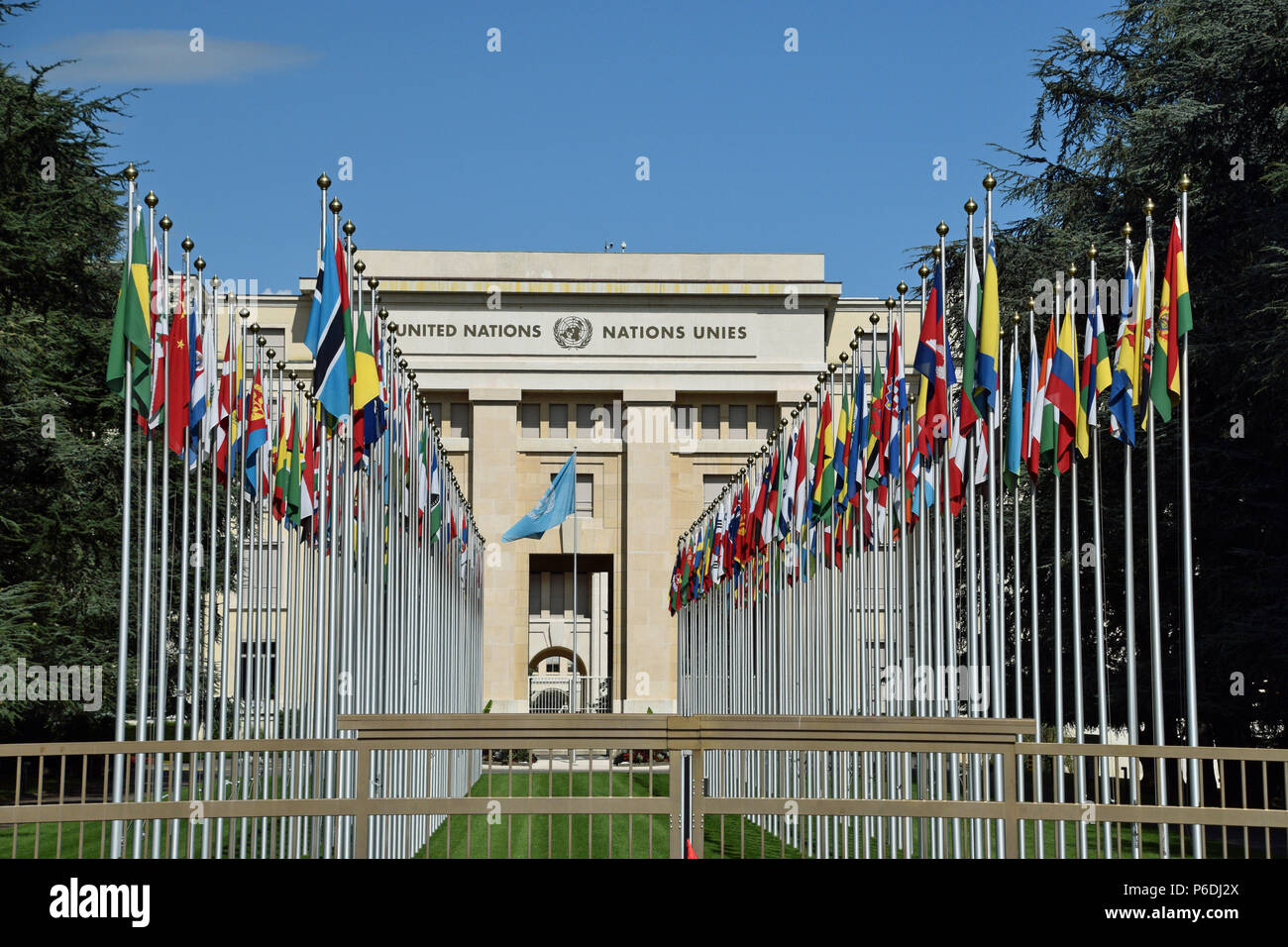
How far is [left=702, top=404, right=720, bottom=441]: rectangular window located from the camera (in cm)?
6875

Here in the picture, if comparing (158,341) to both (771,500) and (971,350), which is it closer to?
(971,350)

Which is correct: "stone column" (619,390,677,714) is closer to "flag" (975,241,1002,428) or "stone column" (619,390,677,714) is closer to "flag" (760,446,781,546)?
"flag" (760,446,781,546)

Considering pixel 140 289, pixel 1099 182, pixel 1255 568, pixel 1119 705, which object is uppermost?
pixel 1099 182

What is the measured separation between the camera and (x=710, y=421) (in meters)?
68.8

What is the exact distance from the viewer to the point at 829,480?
25078 millimetres

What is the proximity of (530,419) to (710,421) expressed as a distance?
7655 millimetres

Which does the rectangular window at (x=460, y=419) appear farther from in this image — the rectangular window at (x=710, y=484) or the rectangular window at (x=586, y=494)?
the rectangular window at (x=710, y=484)

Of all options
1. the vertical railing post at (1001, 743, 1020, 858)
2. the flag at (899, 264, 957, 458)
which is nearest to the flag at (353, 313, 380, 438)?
the flag at (899, 264, 957, 458)

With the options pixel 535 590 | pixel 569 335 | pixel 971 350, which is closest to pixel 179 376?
pixel 971 350

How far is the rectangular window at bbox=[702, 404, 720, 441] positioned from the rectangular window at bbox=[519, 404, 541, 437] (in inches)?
275
